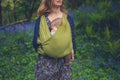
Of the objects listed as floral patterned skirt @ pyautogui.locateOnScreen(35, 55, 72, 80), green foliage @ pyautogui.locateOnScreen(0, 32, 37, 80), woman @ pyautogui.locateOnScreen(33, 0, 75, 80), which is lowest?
green foliage @ pyautogui.locateOnScreen(0, 32, 37, 80)

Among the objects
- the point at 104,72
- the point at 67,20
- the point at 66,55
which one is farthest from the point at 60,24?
the point at 104,72

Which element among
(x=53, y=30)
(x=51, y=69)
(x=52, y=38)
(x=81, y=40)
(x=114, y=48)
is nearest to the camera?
(x=52, y=38)

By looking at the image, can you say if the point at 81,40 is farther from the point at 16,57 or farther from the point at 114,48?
the point at 16,57

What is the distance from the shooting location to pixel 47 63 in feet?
16.0

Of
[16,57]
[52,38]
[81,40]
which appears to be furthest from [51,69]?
[81,40]

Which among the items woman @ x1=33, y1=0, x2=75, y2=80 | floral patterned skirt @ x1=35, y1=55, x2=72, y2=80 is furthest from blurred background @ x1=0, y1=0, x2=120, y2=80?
woman @ x1=33, y1=0, x2=75, y2=80

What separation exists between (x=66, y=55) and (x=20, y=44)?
3.85 m

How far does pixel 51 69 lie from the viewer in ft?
16.2

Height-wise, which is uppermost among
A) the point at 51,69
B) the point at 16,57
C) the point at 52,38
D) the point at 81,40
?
the point at 52,38

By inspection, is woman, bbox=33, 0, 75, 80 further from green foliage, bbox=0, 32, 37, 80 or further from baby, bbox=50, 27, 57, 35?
green foliage, bbox=0, 32, 37, 80

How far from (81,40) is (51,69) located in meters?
4.05

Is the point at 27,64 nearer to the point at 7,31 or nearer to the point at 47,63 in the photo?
the point at 7,31

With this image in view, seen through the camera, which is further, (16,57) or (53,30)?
(16,57)

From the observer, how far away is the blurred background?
7.10m
